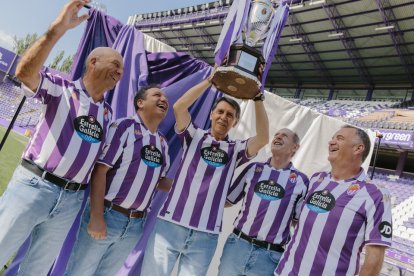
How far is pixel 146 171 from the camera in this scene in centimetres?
205

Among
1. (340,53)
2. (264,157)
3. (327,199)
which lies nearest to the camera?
(327,199)

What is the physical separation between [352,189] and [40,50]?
1.77 meters

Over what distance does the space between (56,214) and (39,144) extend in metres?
0.38

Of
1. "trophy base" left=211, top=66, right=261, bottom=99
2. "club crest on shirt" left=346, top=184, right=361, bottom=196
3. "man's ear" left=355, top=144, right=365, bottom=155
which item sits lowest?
"club crest on shirt" left=346, top=184, right=361, bottom=196

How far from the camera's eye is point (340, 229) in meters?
1.80

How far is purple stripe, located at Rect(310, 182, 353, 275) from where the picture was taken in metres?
1.80

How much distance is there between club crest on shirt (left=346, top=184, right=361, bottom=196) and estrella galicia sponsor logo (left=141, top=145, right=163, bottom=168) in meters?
1.14

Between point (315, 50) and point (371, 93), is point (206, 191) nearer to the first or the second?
point (315, 50)

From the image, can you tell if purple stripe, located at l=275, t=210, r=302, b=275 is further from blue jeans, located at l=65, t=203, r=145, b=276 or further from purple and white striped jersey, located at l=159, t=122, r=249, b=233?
blue jeans, located at l=65, t=203, r=145, b=276

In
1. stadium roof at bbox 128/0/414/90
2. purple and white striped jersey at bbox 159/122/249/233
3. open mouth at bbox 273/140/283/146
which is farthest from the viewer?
stadium roof at bbox 128/0/414/90

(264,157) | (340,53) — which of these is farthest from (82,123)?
(340,53)

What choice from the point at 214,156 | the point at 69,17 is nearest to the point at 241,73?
the point at 214,156

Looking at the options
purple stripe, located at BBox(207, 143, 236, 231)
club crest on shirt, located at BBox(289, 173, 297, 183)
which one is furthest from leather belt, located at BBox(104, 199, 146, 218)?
club crest on shirt, located at BBox(289, 173, 297, 183)

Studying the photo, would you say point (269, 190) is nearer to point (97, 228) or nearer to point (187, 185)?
point (187, 185)
